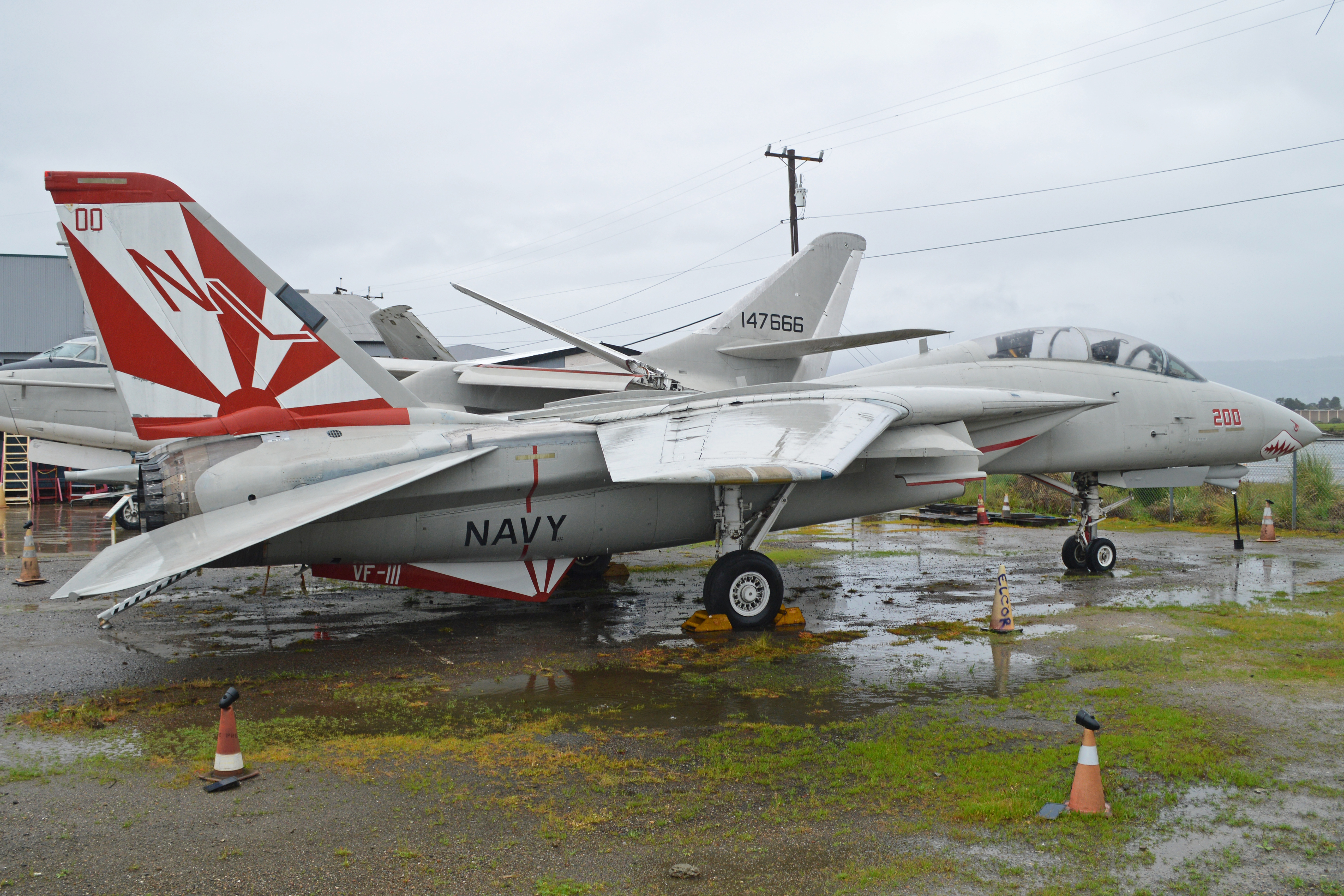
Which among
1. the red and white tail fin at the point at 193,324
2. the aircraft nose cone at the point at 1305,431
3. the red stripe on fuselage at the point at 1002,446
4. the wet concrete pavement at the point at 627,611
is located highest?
the red and white tail fin at the point at 193,324

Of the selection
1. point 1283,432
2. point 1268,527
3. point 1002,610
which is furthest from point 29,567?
point 1268,527

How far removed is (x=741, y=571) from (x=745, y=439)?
1560mm

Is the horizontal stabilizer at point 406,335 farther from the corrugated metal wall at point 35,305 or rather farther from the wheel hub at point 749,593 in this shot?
the corrugated metal wall at point 35,305

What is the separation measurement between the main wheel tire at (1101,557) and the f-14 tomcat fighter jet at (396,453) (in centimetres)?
374

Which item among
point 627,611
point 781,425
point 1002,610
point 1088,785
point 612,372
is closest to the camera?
point 1088,785

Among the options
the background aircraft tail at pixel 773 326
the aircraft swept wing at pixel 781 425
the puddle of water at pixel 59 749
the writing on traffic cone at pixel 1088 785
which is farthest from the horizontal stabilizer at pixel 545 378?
the writing on traffic cone at pixel 1088 785

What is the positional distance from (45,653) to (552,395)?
356 inches

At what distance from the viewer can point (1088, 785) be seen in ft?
14.3

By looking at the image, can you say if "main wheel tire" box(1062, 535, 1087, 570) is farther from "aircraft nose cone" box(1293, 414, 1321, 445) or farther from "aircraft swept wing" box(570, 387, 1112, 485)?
"aircraft nose cone" box(1293, 414, 1321, 445)

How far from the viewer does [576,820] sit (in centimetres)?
439

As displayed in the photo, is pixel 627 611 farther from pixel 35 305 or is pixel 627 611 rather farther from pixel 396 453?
pixel 35 305

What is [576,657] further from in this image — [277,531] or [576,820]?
[576,820]

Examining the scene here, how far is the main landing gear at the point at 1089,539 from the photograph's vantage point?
1272cm

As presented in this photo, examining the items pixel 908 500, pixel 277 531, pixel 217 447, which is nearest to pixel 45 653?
pixel 217 447
